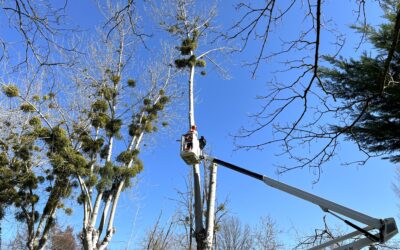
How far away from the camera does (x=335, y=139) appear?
3598 mm

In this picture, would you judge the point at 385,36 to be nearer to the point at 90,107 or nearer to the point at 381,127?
the point at 381,127

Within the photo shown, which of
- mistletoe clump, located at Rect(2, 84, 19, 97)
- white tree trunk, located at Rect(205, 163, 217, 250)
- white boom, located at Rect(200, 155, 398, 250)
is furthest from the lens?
mistletoe clump, located at Rect(2, 84, 19, 97)

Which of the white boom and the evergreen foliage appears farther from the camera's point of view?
the evergreen foliage

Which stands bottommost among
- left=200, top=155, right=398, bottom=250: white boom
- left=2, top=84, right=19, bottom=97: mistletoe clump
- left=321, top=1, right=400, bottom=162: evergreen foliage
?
left=200, top=155, right=398, bottom=250: white boom

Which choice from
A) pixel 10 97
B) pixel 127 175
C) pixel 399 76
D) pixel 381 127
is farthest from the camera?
pixel 127 175

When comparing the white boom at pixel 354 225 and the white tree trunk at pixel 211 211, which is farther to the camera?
the white tree trunk at pixel 211 211

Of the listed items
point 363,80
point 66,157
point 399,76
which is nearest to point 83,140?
point 66,157

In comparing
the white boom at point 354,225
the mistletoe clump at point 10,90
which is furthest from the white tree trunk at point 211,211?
the mistletoe clump at point 10,90

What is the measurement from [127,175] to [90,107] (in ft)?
9.56

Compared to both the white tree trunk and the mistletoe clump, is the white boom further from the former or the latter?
the mistletoe clump

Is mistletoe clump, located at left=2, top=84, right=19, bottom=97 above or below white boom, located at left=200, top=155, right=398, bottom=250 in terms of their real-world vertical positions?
above

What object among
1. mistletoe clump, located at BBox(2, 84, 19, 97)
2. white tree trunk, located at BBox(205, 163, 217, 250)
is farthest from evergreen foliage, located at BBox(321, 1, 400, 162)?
mistletoe clump, located at BBox(2, 84, 19, 97)

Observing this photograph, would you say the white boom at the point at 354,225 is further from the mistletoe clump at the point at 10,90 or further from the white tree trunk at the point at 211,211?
the mistletoe clump at the point at 10,90

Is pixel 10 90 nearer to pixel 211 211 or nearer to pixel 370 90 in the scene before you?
pixel 211 211
